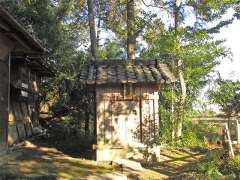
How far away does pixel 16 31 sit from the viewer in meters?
10.9

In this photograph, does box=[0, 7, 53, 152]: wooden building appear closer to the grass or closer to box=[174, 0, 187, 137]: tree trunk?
the grass

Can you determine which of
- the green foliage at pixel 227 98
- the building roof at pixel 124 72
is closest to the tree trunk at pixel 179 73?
the green foliage at pixel 227 98

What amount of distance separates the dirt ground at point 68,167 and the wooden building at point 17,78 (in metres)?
0.95

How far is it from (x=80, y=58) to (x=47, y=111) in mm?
4205

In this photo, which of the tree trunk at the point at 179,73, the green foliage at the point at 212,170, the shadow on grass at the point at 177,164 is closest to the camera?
the green foliage at the point at 212,170

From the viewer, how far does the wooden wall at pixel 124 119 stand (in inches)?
498

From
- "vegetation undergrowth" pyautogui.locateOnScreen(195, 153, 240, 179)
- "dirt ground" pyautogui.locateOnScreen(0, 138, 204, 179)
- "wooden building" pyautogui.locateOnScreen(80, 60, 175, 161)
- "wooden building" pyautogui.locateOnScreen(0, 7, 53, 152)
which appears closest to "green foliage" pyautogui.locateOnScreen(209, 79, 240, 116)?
"dirt ground" pyautogui.locateOnScreen(0, 138, 204, 179)

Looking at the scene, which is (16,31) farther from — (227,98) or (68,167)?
(227,98)

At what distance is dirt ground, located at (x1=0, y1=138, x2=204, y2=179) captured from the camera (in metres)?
9.86

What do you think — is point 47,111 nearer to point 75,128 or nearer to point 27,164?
point 75,128

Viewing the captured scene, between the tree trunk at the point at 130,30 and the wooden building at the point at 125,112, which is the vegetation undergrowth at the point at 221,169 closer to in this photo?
the wooden building at the point at 125,112

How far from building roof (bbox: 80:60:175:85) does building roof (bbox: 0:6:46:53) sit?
6.27 feet

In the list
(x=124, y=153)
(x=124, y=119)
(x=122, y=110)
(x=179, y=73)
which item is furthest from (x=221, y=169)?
(x=179, y=73)

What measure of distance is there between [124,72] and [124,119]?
5.36 feet
